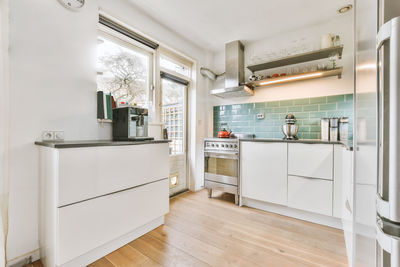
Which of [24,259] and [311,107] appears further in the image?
[311,107]

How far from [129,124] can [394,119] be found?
1.82 meters

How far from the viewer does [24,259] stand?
135 centimetres

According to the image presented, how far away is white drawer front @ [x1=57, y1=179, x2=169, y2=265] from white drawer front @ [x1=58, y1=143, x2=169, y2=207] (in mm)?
73

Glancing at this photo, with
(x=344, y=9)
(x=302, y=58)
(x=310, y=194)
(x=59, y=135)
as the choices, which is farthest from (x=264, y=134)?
(x=59, y=135)

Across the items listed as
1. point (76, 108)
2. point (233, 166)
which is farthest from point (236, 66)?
point (76, 108)

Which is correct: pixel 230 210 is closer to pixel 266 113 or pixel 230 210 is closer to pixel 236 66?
pixel 266 113

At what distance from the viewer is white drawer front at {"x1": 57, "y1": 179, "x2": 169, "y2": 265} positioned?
3.94 ft

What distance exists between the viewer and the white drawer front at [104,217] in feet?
3.94

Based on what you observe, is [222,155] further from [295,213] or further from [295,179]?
[295,213]

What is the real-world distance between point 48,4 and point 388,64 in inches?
90.2

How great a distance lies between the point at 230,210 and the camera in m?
2.35

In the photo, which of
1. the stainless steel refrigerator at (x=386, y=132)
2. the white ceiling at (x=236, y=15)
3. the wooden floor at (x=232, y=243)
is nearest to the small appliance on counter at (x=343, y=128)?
the wooden floor at (x=232, y=243)

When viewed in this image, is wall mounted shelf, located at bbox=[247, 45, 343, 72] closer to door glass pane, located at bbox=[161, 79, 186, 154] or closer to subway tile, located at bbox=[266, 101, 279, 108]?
subway tile, located at bbox=[266, 101, 279, 108]

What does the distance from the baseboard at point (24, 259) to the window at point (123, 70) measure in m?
1.51
